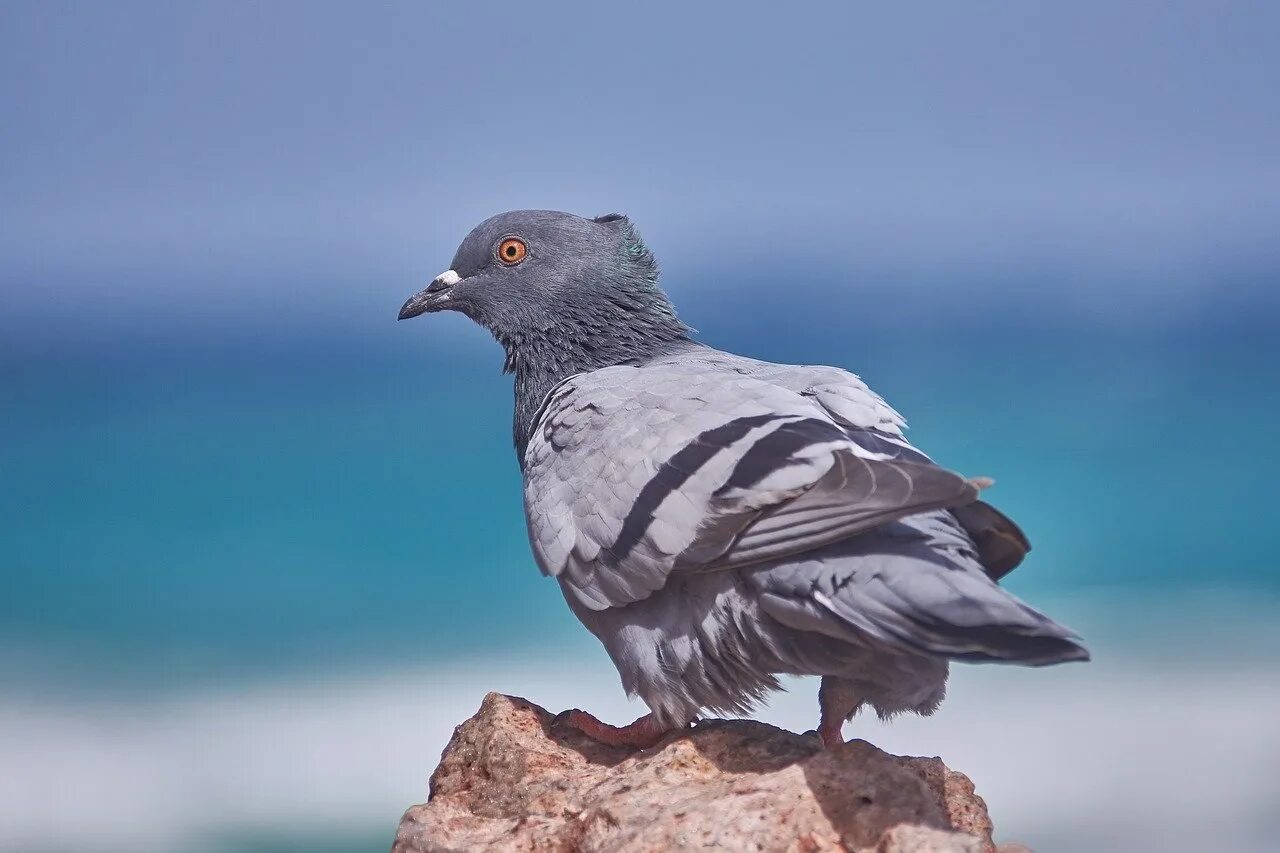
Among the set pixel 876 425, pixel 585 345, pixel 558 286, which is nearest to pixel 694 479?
pixel 876 425

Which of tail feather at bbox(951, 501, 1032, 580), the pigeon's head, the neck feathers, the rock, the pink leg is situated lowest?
the rock

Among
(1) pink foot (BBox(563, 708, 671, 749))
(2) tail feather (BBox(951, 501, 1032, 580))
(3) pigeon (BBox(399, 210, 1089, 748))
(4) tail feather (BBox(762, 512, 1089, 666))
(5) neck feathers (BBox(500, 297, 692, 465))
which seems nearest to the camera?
(4) tail feather (BBox(762, 512, 1089, 666))

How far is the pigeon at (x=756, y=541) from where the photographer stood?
316cm

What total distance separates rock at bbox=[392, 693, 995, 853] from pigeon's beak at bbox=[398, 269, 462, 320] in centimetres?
176

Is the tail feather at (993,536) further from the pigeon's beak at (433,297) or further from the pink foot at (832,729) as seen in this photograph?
the pigeon's beak at (433,297)

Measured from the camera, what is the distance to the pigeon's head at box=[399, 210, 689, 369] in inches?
196

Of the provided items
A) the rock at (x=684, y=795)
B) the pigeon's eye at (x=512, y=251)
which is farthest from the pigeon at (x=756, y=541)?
the pigeon's eye at (x=512, y=251)

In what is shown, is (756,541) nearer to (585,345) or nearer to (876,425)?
(876,425)

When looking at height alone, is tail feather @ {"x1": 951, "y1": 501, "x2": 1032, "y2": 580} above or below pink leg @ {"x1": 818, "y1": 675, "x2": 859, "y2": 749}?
above

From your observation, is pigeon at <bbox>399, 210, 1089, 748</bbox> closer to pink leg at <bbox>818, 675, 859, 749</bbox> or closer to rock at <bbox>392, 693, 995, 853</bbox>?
pink leg at <bbox>818, 675, 859, 749</bbox>

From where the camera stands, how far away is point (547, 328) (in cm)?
502

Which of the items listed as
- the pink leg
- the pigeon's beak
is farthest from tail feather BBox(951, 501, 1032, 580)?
the pigeon's beak

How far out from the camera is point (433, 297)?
542cm

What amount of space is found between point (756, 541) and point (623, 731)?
985 mm
